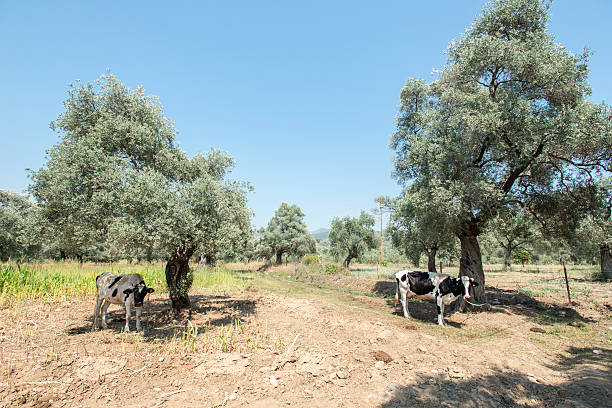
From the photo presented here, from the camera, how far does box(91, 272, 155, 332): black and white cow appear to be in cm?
970

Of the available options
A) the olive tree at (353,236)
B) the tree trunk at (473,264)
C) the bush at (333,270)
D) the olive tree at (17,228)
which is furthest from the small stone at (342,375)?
the olive tree at (353,236)

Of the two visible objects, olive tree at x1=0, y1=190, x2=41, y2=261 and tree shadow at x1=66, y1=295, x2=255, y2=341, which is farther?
olive tree at x1=0, y1=190, x2=41, y2=261

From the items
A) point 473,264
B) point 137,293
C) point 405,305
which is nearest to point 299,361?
point 137,293

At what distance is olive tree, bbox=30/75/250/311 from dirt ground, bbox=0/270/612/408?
2.70 m

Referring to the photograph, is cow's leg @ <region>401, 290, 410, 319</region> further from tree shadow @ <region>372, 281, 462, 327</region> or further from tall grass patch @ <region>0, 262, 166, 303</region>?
tall grass patch @ <region>0, 262, 166, 303</region>

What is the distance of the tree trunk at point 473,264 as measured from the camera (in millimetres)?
13977

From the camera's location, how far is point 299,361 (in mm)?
7402

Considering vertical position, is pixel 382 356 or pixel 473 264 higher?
pixel 473 264

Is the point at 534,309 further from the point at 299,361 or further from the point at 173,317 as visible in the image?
the point at 173,317

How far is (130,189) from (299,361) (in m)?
6.82

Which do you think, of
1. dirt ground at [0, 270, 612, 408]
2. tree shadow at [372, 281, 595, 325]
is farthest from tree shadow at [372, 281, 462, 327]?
dirt ground at [0, 270, 612, 408]

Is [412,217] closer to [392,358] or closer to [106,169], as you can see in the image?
[392,358]

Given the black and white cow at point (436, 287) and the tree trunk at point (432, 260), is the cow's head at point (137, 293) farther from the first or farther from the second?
the tree trunk at point (432, 260)

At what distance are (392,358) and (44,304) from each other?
13.7 m
